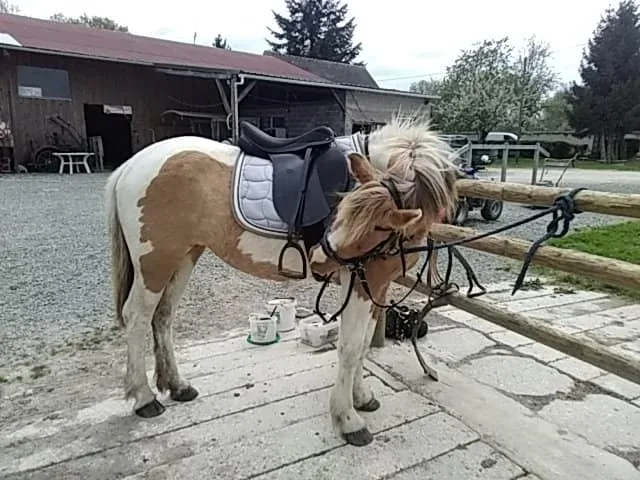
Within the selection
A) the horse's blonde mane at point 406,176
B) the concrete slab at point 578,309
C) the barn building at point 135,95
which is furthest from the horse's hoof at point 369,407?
the barn building at point 135,95

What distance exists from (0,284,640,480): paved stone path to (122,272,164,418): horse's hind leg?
82 millimetres

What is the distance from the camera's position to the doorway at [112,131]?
14508mm

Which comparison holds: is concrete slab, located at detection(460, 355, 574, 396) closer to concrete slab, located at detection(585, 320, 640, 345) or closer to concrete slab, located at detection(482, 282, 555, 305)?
concrete slab, located at detection(585, 320, 640, 345)

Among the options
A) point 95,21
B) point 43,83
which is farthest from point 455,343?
point 95,21

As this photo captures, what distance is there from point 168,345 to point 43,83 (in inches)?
513

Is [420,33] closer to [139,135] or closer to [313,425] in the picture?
[139,135]

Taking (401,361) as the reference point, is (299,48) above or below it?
above

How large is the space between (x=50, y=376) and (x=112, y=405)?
1.65 ft

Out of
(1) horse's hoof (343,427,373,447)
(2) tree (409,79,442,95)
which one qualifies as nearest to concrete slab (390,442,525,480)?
(1) horse's hoof (343,427,373,447)

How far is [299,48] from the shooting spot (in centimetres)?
3225

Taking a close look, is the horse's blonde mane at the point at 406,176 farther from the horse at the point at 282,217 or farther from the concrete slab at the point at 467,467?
the concrete slab at the point at 467,467

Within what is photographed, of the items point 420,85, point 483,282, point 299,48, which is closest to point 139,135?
point 483,282

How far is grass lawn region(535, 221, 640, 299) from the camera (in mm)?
4246

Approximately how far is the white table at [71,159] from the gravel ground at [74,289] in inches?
223
